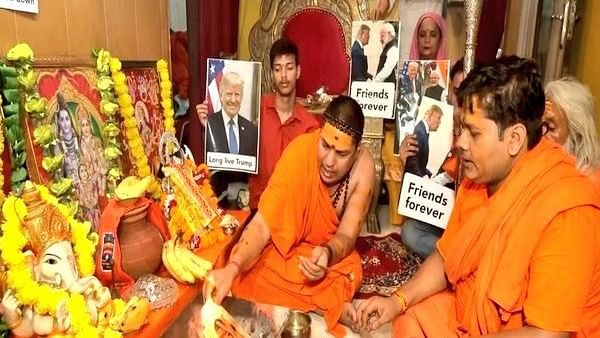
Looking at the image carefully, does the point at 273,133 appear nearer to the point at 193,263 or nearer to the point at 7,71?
the point at 193,263

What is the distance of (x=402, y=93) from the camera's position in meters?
3.09

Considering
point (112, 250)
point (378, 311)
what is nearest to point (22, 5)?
point (112, 250)

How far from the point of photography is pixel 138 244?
2125 millimetres

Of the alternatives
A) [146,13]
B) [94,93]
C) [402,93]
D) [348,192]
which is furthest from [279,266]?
[146,13]

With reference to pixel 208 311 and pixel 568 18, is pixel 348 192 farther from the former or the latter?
pixel 568 18

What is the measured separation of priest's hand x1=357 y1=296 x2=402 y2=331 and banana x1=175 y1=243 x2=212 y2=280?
2.23 feet

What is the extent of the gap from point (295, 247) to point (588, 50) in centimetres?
239

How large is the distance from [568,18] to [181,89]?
260 cm

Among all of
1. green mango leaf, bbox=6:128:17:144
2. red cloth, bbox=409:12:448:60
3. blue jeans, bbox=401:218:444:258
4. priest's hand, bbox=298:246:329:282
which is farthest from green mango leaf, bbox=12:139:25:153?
red cloth, bbox=409:12:448:60

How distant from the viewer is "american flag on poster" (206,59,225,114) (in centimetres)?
293

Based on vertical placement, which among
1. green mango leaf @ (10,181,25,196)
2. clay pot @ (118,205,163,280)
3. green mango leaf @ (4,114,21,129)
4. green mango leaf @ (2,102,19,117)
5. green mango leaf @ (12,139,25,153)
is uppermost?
green mango leaf @ (2,102,19,117)

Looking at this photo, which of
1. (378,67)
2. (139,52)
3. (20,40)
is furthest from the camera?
→ (378,67)

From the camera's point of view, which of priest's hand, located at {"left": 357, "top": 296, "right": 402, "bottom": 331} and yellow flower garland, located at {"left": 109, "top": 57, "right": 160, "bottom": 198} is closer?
priest's hand, located at {"left": 357, "top": 296, "right": 402, "bottom": 331}

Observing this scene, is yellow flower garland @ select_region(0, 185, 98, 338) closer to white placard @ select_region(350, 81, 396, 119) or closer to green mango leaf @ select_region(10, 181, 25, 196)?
green mango leaf @ select_region(10, 181, 25, 196)
